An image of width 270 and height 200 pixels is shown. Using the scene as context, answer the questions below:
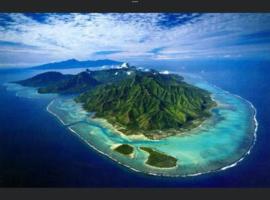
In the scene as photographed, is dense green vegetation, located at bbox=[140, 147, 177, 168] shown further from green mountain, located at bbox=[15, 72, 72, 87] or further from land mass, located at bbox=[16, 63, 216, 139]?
green mountain, located at bbox=[15, 72, 72, 87]

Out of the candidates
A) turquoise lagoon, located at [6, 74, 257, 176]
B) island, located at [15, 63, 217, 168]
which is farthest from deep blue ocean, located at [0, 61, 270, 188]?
island, located at [15, 63, 217, 168]

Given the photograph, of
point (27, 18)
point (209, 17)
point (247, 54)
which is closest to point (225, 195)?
point (247, 54)

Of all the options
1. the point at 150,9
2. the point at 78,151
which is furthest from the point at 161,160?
the point at 150,9

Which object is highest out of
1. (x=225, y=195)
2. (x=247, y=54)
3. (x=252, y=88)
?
(x=247, y=54)

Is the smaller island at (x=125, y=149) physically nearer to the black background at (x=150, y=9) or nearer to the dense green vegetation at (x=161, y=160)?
the dense green vegetation at (x=161, y=160)

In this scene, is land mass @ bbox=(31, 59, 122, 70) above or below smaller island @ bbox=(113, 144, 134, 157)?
above

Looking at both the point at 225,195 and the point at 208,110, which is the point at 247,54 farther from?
the point at 225,195

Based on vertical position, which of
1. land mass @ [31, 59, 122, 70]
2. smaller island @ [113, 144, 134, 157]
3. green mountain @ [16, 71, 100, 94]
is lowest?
smaller island @ [113, 144, 134, 157]
